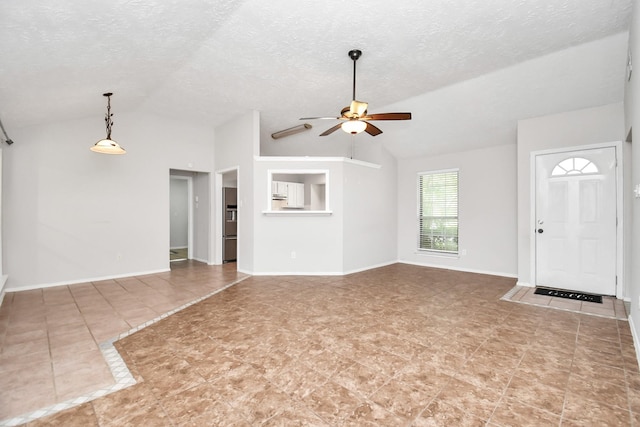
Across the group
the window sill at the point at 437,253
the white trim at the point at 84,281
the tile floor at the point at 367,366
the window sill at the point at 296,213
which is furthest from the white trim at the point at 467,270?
the white trim at the point at 84,281

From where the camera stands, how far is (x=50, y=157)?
4742 millimetres

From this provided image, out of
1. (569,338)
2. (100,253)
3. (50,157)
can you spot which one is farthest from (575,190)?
(50,157)

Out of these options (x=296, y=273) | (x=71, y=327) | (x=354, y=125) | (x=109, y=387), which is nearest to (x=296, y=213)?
(x=296, y=273)

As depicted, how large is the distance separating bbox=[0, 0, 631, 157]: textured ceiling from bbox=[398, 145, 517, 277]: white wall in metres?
1.40

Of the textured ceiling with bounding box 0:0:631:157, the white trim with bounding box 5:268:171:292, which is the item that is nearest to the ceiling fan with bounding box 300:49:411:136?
the textured ceiling with bounding box 0:0:631:157

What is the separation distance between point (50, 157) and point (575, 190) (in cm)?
795

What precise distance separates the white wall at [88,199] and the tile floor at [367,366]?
49.2 inches

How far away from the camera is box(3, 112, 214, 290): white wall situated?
453 centimetres

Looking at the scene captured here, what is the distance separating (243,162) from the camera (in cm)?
582

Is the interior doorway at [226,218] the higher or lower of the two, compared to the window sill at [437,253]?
higher

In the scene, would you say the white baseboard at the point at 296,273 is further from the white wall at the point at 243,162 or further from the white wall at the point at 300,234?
the white wall at the point at 243,162

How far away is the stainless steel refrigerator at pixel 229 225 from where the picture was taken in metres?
6.83

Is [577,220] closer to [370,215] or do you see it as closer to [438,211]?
[438,211]

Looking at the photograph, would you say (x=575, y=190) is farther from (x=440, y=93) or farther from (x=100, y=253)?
(x=100, y=253)
